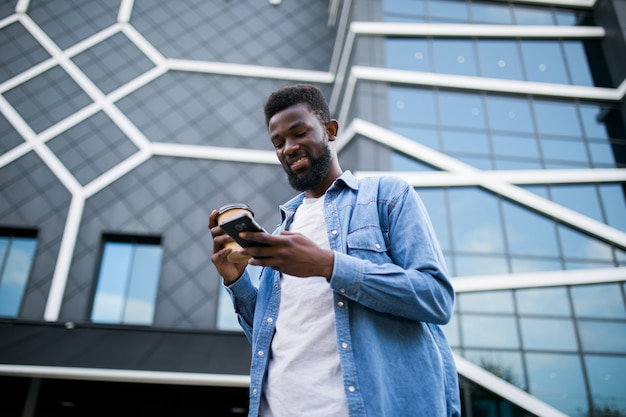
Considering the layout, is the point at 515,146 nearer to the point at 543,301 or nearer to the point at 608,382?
the point at 543,301

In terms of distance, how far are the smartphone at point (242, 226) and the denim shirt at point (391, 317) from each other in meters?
0.28

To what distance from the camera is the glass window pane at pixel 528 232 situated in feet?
40.1

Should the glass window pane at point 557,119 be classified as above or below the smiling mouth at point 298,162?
above

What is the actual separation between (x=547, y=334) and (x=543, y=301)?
2.65ft

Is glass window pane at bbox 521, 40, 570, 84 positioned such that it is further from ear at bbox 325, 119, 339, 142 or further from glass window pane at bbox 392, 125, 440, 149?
ear at bbox 325, 119, 339, 142

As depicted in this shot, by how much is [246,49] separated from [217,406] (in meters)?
11.2

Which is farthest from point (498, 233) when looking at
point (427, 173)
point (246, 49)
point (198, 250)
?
point (246, 49)

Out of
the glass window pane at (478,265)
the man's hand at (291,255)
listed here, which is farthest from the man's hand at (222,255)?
the glass window pane at (478,265)

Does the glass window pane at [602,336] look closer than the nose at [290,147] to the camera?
No

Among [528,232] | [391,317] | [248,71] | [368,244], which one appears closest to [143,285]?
[248,71]

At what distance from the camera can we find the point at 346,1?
1526 centimetres

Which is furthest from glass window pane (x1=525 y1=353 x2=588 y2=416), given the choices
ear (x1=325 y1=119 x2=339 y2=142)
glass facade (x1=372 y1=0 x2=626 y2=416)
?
ear (x1=325 y1=119 x2=339 y2=142)

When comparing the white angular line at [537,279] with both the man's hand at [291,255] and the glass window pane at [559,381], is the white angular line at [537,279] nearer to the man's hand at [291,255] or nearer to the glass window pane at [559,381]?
the glass window pane at [559,381]

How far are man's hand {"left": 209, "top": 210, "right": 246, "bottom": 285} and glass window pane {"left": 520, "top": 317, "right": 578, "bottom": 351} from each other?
11015mm
